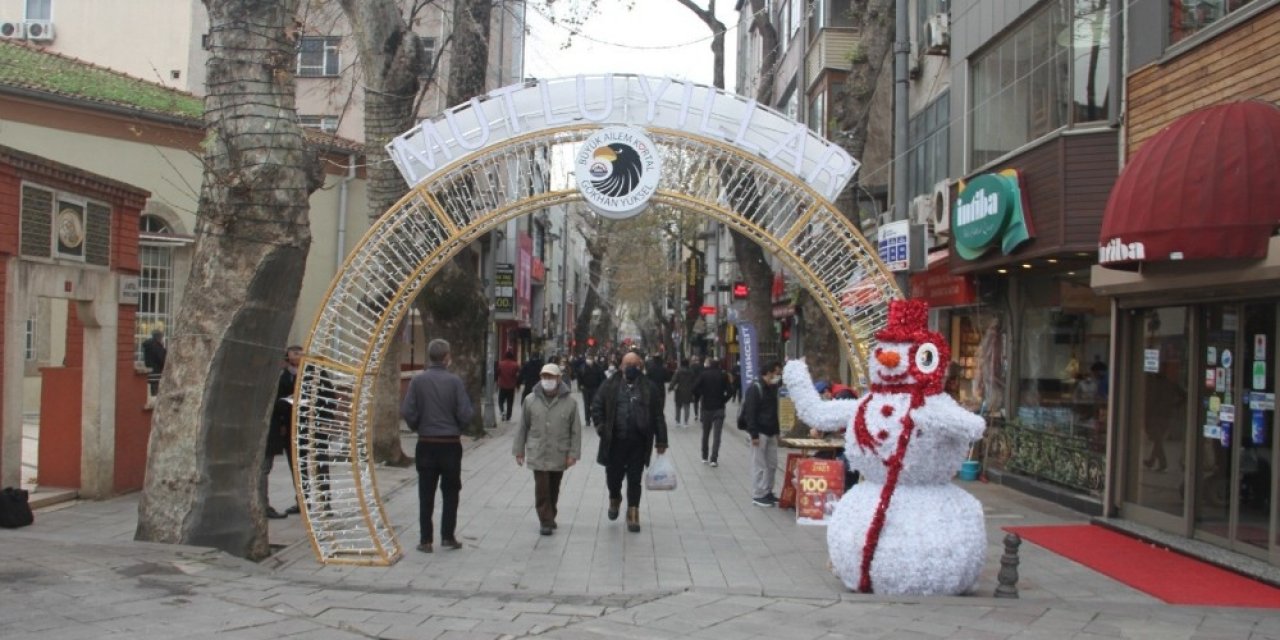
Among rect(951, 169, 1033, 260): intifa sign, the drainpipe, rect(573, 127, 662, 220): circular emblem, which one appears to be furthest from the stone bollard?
the drainpipe

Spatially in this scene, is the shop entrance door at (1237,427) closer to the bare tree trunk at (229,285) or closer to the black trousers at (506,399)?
the bare tree trunk at (229,285)

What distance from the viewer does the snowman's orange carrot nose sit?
8359 mm

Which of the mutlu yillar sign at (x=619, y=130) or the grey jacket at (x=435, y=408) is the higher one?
the mutlu yillar sign at (x=619, y=130)

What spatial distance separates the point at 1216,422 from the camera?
10047mm

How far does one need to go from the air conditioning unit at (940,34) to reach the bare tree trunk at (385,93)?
8.16 metres

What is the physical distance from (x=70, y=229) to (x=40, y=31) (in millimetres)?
24736

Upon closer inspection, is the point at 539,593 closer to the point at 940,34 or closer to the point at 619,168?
the point at 619,168

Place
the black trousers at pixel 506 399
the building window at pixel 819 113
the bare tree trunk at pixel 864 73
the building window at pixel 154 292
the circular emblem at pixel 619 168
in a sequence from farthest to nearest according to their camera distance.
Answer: the black trousers at pixel 506 399, the building window at pixel 819 113, the building window at pixel 154 292, the bare tree trunk at pixel 864 73, the circular emblem at pixel 619 168

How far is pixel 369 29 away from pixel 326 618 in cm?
1111

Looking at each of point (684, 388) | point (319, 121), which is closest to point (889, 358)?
point (684, 388)

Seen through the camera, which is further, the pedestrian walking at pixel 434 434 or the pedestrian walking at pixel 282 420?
the pedestrian walking at pixel 282 420

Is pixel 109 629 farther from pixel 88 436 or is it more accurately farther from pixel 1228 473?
pixel 1228 473

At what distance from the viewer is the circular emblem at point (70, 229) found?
→ 11.5 metres

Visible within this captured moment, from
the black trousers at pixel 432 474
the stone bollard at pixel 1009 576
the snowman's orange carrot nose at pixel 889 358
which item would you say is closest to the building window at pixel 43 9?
the black trousers at pixel 432 474
